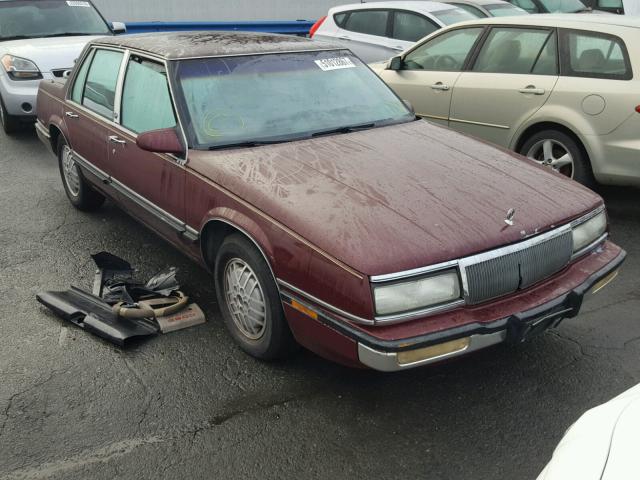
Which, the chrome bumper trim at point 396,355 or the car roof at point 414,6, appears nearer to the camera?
the chrome bumper trim at point 396,355

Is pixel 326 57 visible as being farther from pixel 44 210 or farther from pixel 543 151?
pixel 44 210

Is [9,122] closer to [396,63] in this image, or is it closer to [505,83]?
[396,63]

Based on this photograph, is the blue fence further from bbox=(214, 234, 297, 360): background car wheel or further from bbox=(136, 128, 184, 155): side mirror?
bbox=(214, 234, 297, 360): background car wheel

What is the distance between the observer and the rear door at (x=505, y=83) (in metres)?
5.82

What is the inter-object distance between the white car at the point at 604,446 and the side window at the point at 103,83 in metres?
3.83

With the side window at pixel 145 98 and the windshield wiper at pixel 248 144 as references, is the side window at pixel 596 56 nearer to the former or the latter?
the windshield wiper at pixel 248 144

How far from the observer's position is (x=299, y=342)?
3232 millimetres

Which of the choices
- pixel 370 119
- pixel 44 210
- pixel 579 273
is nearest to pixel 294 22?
pixel 44 210

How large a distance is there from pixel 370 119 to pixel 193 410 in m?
2.15

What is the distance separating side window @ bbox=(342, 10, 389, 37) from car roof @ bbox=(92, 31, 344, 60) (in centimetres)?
483

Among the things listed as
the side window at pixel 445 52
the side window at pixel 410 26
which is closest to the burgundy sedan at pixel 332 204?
the side window at pixel 445 52

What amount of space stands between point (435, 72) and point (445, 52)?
29 cm

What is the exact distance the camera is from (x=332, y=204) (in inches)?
124

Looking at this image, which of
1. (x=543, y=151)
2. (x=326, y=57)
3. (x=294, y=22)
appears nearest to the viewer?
(x=326, y=57)
